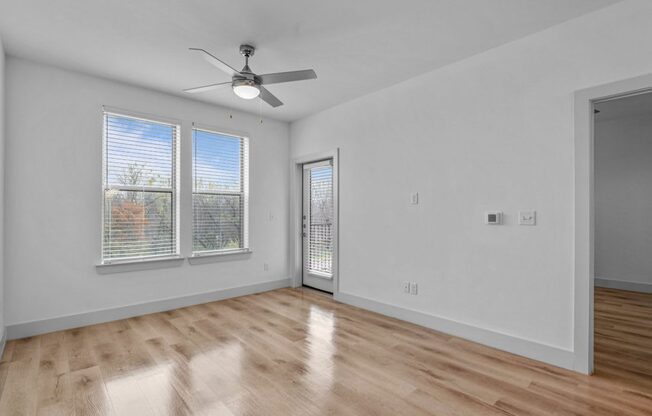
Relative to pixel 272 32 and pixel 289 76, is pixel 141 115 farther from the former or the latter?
pixel 289 76

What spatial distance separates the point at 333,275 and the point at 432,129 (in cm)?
249

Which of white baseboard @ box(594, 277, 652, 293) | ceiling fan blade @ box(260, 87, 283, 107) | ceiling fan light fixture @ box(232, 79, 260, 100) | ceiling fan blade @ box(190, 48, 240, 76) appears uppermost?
ceiling fan blade @ box(190, 48, 240, 76)

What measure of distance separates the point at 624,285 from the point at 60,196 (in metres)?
8.11

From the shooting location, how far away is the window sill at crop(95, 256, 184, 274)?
377cm

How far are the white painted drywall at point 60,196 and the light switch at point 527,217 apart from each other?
3969mm

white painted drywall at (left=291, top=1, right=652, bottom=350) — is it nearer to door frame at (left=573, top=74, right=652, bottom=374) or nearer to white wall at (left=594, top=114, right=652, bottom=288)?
door frame at (left=573, top=74, right=652, bottom=374)

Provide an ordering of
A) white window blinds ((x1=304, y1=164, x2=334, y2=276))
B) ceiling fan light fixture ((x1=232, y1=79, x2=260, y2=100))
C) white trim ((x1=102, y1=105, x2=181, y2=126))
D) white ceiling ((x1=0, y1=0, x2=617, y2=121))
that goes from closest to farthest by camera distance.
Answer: white ceiling ((x1=0, y1=0, x2=617, y2=121)) < ceiling fan light fixture ((x1=232, y1=79, x2=260, y2=100)) < white trim ((x1=102, y1=105, x2=181, y2=126)) < white window blinds ((x1=304, y1=164, x2=334, y2=276))

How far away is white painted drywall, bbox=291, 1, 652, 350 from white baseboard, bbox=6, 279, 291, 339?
6.03 ft

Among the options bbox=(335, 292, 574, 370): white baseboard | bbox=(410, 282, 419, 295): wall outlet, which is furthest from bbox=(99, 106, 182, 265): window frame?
bbox=(410, 282, 419, 295): wall outlet

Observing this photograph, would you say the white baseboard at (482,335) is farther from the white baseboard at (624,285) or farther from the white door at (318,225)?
the white baseboard at (624,285)

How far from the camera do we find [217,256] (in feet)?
15.5

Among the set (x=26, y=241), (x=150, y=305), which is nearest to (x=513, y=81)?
(x=150, y=305)

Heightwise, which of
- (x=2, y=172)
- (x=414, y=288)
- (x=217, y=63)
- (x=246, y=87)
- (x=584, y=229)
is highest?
(x=217, y=63)

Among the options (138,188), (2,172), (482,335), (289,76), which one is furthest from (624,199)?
(2,172)
